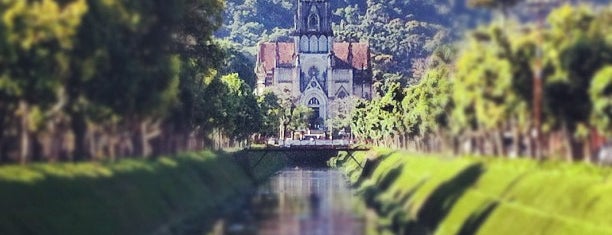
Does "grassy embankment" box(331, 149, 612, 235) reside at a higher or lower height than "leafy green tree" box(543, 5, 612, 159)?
lower

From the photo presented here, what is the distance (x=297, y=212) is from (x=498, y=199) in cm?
2934

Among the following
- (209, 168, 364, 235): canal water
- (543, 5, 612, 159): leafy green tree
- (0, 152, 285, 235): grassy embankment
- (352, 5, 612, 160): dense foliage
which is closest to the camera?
(0, 152, 285, 235): grassy embankment

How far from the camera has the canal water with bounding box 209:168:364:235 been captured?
220 feet

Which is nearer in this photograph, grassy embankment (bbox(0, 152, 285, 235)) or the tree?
grassy embankment (bbox(0, 152, 285, 235))

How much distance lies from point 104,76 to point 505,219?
1769 cm

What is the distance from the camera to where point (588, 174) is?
153 ft

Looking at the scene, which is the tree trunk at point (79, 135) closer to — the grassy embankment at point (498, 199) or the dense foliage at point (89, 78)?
the dense foliage at point (89, 78)

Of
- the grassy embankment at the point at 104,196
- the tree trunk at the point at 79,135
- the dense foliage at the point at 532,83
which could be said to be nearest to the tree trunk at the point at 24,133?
the grassy embankment at the point at 104,196

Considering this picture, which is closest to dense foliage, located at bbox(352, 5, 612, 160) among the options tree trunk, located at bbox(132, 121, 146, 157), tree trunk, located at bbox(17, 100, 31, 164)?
tree trunk, located at bbox(132, 121, 146, 157)

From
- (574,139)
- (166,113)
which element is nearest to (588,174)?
(574,139)

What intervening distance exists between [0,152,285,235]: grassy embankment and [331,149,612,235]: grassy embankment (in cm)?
1008

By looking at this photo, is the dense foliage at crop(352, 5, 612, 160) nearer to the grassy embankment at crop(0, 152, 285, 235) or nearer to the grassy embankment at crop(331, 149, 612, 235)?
the grassy embankment at crop(331, 149, 612, 235)

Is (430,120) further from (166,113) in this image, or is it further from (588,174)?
(588,174)

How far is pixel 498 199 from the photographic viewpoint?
173ft
